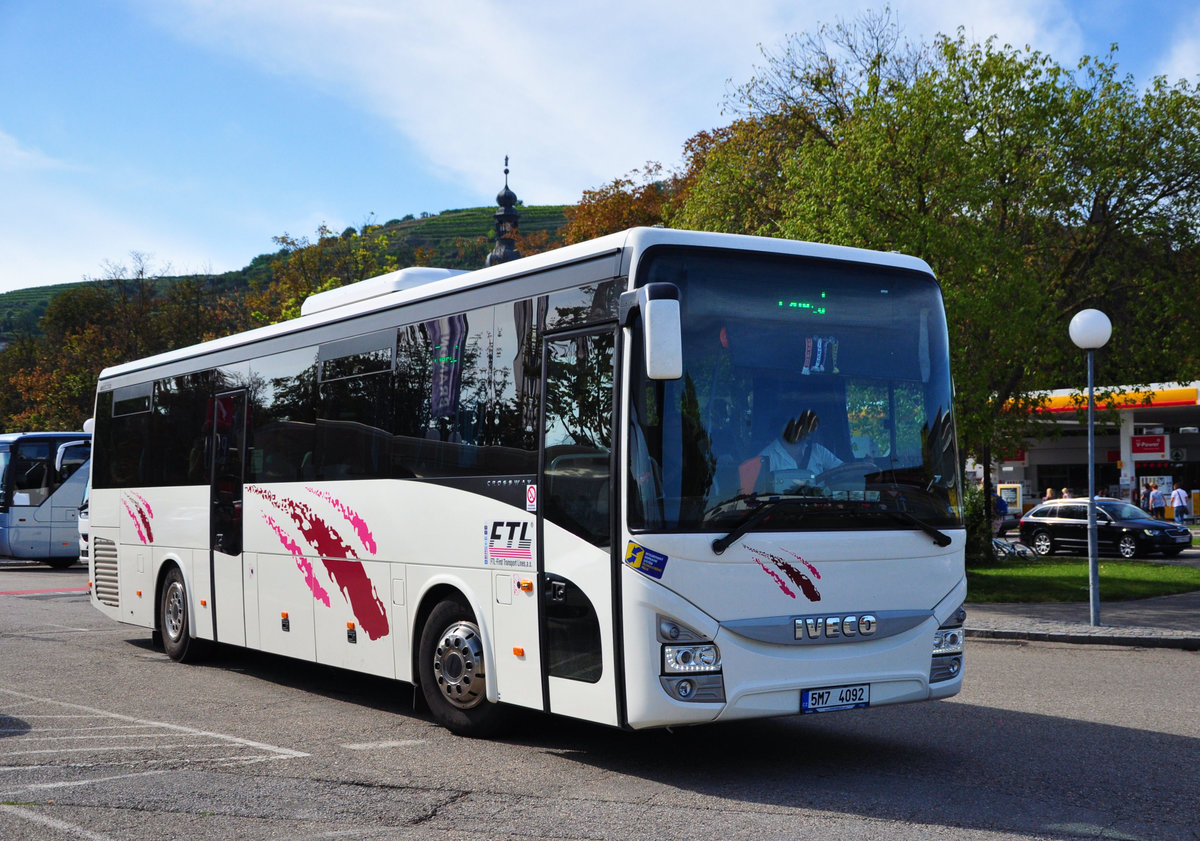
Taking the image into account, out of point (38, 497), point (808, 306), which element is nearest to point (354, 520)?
point (808, 306)

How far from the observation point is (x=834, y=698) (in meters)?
7.04

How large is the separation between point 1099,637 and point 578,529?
9.74 metres

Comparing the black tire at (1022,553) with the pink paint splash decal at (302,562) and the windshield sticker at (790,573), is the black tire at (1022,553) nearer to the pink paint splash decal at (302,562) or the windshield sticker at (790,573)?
the pink paint splash decal at (302,562)

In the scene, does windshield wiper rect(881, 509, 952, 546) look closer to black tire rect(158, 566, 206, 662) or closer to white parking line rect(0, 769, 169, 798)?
white parking line rect(0, 769, 169, 798)

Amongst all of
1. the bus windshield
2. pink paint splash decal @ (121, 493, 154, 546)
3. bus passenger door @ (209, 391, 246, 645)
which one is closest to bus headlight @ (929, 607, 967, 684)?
the bus windshield

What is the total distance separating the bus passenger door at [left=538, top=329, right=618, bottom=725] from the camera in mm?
6938

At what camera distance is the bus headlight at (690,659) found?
664cm

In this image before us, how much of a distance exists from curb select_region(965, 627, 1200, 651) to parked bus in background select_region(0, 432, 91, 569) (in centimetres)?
2362

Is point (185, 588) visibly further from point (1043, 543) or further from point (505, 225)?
point (1043, 543)

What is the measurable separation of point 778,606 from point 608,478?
1.19 m

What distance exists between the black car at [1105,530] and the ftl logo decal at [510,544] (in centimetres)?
2729

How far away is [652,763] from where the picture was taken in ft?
Answer: 24.8

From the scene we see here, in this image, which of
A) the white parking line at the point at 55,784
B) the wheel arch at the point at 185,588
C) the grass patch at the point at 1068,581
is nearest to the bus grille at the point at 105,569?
the wheel arch at the point at 185,588

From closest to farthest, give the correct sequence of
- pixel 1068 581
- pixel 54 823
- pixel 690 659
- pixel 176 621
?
pixel 54 823, pixel 690 659, pixel 176 621, pixel 1068 581
